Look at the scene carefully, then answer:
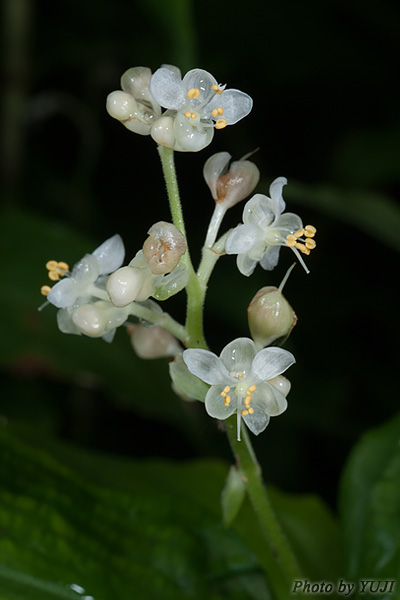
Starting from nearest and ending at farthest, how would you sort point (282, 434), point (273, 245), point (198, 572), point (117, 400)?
point (273, 245), point (198, 572), point (117, 400), point (282, 434)

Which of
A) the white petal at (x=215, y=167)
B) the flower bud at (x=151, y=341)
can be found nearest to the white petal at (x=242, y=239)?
the white petal at (x=215, y=167)

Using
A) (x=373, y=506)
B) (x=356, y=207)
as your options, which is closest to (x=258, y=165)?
(x=356, y=207)

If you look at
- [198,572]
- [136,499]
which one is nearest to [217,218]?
[136,499]

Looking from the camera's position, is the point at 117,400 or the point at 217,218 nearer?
the point at 217,218

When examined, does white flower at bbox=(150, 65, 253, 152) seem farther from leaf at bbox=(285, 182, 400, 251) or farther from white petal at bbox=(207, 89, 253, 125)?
leaf at bbox=(285, 182, 400, 251)

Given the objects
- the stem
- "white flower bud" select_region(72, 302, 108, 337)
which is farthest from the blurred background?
"white flower bud" select_region(72, 302, 108, 337)

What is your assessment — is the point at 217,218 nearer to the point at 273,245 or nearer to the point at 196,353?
the point at 273,245

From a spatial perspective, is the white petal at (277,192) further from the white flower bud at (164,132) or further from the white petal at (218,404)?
the white petal at (218,404)
